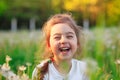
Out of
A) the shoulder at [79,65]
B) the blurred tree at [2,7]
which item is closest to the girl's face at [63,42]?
the shoulder at [79,65]

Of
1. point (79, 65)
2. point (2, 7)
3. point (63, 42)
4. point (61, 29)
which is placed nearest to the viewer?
point (63, 42)

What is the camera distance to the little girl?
253cm

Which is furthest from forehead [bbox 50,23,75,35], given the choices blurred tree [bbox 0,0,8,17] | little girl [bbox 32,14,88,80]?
blurred tree [bbox 0,0,8,17]

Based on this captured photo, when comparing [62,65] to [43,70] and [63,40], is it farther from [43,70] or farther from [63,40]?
[63,40]

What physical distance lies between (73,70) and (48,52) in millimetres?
186

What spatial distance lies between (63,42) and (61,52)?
0.21 ft

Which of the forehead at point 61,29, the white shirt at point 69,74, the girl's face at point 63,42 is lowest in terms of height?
the white shirt at point 69,74

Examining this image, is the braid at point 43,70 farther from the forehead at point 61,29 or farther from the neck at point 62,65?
the forehead at point 61,29

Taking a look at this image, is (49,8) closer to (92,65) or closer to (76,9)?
(76,9)

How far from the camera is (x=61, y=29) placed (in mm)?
2602

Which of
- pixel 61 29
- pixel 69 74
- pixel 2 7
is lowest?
pixel 69 74

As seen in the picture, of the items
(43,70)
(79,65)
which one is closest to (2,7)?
(79,65)

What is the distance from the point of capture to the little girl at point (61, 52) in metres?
2.53

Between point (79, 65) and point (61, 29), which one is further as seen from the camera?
point (79, 65)
